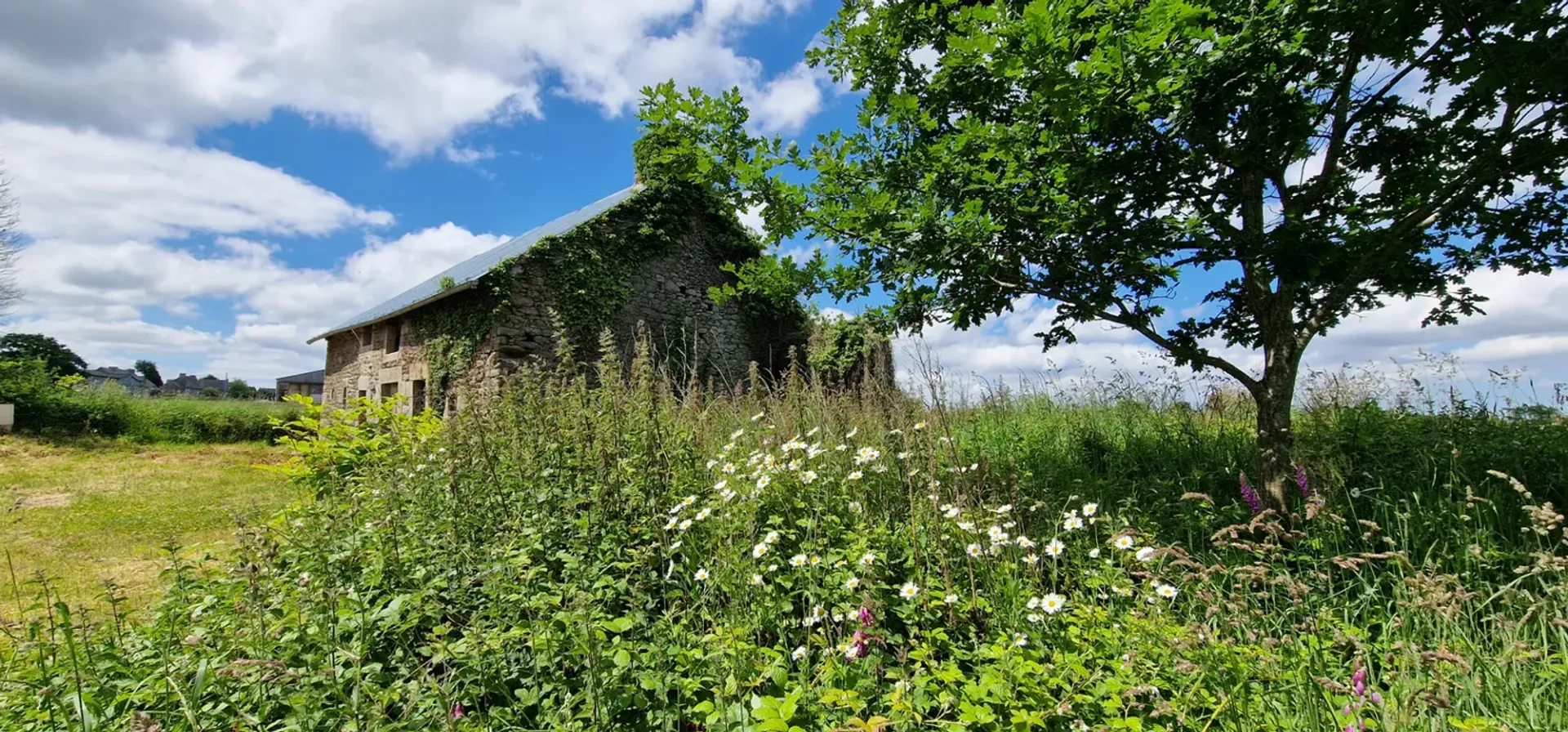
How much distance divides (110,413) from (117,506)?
1138 centimetres

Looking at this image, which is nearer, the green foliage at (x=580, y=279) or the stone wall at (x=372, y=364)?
the green foliage at (x=580, y=279)

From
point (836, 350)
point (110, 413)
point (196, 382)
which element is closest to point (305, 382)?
point (196, 382)

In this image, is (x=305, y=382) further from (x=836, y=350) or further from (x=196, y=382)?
(x=836, y=350)

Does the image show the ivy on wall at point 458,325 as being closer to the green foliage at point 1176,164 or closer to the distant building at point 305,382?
the green foliage at point 1176,164

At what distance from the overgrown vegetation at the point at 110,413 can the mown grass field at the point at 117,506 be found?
105 cm

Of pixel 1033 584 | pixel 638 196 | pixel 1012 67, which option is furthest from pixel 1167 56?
pixel 638 196

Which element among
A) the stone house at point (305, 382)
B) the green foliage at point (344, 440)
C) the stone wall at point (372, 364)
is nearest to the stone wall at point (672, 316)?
the stone wall at point (372, 364)

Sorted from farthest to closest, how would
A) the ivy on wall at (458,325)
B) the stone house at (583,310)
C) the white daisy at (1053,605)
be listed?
the stone house at (583,310) < the ivy on wall at (458,325) < the white daisy at (1053,605)

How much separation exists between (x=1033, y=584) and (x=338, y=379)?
755 inches

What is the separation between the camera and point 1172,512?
12.7ft

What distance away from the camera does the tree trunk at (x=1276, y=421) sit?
346 centimetres

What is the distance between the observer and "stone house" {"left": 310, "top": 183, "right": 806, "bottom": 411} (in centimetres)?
1194

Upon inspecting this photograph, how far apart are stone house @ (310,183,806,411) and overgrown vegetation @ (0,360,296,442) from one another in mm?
3307

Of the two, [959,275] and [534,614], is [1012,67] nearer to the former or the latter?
[959,275]
